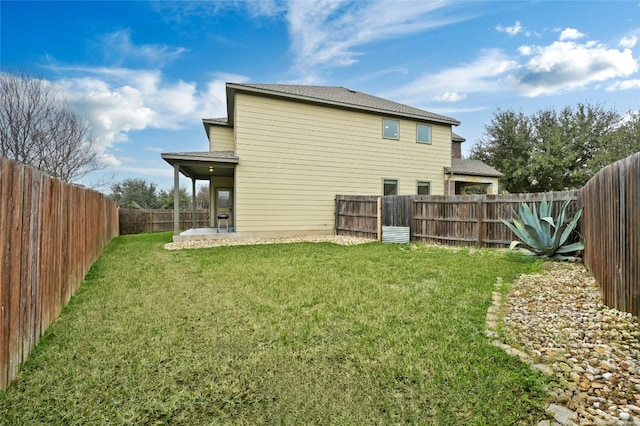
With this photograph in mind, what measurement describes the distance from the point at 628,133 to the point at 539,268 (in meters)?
23.5

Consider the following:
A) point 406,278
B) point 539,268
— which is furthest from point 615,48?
point 406,278

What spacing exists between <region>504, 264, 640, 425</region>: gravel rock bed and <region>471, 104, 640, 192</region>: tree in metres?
21.9

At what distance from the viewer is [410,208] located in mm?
9875

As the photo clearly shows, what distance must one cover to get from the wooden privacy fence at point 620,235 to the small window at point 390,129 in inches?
377

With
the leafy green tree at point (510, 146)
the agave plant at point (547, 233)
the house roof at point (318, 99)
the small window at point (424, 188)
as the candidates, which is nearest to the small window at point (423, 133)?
the house roof at point (318, 99)

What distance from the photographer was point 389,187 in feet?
43.6

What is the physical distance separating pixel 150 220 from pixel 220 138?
711 centimetres

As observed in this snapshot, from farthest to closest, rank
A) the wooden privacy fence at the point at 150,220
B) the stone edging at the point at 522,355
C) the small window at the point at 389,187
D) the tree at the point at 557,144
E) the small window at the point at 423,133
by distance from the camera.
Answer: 1. the tree at the point at 557,144
2. the wooden privacy fence at the point at 150,220
3. the small window at the point at 423,133
4. the small window at the point at 389,187
5. the stone edging at the point at 522,355

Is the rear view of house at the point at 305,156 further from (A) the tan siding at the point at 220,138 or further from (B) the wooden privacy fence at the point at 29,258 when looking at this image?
(B) the wooden privacy fence at the point at 29,258

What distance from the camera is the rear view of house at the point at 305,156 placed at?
10625mm

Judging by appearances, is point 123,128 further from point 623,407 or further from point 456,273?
point 623,407

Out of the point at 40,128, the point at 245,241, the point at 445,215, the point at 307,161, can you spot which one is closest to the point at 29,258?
the point at 245,241

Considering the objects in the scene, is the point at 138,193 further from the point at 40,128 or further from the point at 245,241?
the point at 245,241

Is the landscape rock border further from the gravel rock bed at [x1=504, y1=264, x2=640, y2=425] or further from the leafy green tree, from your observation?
the leafy green tree
